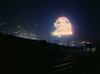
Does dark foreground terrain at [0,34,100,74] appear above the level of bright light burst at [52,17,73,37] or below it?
below

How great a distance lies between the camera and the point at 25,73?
5062mm

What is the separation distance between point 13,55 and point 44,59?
3188mm

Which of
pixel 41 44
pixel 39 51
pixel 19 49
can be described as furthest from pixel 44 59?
pixel 19 49

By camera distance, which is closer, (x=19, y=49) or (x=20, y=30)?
(x=19, y=49)

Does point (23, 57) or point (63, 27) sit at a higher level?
point (63, 27)

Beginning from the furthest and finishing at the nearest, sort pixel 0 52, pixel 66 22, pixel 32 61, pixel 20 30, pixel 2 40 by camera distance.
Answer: pixel 20 30
pixel 66 22
pixel 32 61
pixel 2 40
pixel 0 52

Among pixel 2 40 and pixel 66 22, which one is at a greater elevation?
pixel 66 22

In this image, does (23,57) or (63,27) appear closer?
(23,57)

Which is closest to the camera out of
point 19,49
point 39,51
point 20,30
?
point 19,49

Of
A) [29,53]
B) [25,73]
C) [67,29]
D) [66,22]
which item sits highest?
[66,22]

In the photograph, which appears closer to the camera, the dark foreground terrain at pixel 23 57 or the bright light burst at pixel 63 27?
the dark foreground terrain at pixel 23 57

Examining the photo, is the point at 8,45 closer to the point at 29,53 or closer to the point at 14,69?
the point at 14,69

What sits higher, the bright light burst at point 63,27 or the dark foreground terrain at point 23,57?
the bright light burst at point 63,27

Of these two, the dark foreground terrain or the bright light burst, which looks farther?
the bright light burst
